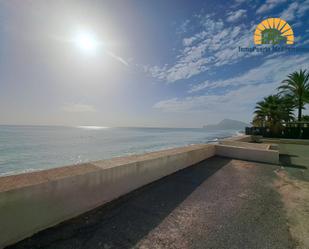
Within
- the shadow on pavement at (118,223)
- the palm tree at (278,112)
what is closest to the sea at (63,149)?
the palm tree at (278,112)

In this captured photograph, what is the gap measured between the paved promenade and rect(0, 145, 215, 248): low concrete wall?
0.44 feet

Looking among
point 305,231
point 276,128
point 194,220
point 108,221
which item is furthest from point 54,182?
point 276,128

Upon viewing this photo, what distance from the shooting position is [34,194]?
182cm

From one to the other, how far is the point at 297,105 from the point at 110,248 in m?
28.3

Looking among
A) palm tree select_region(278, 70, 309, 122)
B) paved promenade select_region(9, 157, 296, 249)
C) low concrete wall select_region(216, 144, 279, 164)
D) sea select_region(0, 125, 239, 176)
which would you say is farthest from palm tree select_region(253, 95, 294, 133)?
paved promenade select_region(9, 157, 296, 249)

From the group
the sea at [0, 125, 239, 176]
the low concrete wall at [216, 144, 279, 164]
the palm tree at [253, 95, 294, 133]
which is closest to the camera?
the low concrete wall at [216, 144, 279, 164]

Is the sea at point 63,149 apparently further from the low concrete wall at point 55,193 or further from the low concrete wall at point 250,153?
the low concrete wall at point 250,153

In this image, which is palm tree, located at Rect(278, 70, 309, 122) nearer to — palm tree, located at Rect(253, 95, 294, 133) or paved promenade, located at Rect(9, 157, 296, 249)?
palm tree, located at Rect(253, 95, 294, 133)

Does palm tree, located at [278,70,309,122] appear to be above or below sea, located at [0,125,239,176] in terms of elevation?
above

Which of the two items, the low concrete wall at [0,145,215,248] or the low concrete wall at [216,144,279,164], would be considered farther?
the low concrete wall at [216,144,279,164]

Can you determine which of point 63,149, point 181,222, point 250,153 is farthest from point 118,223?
point 63,149

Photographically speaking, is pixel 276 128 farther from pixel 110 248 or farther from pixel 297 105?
pixel 110 248

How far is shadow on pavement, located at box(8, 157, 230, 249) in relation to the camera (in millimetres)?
1752

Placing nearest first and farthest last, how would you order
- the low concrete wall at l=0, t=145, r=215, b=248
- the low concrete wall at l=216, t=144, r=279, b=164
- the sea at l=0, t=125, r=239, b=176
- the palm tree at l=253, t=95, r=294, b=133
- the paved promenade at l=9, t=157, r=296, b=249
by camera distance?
the low concrete wall at l=0, t=145, r=215, b=248 < the paved promenade at l=9, t=157, r=296, b=249 < the low concrete wall at l=216, t=144, r=279, b=164 < the sea at l=0, t=125, r=239, b=176 < the palm tree at l=253, t=95, r=294, b=133
